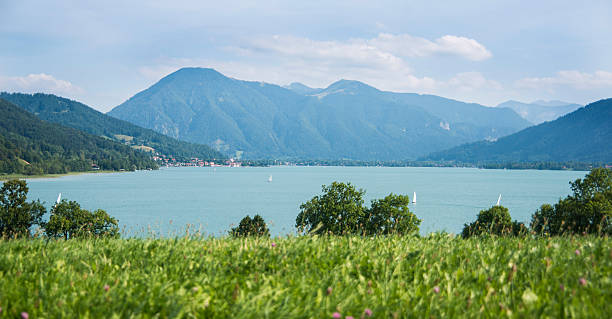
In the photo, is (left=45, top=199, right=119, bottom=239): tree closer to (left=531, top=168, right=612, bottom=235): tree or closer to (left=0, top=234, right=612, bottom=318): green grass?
(left=531, top=168, right=612, bottom=235): tree

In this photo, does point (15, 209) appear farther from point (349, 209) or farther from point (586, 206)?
point (586, 206)

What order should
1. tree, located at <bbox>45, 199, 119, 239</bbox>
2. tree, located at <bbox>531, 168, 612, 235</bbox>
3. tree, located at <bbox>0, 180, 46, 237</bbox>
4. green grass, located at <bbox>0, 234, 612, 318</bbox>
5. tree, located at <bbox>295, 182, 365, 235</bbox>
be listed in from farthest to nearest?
tree, located at <bbox>0, 180, 46, 237</bbox> → tree, located at <bbox>45, 199, 119, 239</bbox> → tree, located at <bbox>295, 182, 365, 235</bbox> → tree, located at <bbox>531, 168, 612, 235</bbox> → green grass, located at <bbox>0, 234, 612, 318</bbox>

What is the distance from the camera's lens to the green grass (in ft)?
13.8

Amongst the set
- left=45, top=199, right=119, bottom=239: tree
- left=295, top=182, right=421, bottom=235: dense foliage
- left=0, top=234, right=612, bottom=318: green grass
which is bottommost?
left=45, top=199, right=119, bottom=239: tree

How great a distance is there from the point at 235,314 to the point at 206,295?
0.44 metres

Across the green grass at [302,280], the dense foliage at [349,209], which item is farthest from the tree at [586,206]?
the green grass at [302,280]

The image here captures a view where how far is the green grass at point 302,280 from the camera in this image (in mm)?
4203

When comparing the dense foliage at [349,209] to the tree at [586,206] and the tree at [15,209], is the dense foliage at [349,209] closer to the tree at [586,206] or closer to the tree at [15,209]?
the tree at [586,206]

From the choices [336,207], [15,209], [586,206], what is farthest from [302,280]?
[15,209]

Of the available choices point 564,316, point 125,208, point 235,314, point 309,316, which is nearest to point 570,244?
point 564,316

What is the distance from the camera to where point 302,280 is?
16.4 ft

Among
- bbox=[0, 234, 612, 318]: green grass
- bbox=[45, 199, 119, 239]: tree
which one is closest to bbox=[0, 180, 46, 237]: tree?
bbox=[45, 199, 119, 239]: tree

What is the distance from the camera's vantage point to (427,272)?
570 centimetres

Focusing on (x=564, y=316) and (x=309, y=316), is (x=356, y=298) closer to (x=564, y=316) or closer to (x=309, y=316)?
(x=309, y=316)
